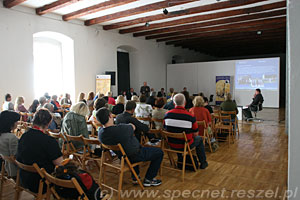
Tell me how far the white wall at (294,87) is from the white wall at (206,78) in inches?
473

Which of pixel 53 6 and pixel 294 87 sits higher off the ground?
pixel 53 6

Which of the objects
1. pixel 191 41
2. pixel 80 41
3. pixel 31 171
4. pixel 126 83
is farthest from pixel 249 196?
pixel 191 41

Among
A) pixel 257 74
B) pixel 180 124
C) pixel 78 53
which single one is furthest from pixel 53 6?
pixel 257 74

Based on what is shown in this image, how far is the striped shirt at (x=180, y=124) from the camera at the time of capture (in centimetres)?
347

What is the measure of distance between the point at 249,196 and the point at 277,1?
6.73 m

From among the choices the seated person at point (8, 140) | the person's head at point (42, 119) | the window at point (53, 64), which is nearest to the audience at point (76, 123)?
the seated person at point (8, 140)

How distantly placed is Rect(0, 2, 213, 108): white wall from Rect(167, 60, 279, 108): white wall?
801mm

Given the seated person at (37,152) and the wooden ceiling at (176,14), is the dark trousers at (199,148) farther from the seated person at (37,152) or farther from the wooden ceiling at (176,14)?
the wooden ceiling at (176,14)

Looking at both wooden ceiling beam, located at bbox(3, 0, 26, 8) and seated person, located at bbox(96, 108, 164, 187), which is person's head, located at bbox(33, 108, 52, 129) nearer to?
seated person, located at bbox(96, 108, 164, 187)

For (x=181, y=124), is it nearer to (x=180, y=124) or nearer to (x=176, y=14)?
(x=180, y=124)

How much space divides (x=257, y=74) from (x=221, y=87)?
211 centimetres

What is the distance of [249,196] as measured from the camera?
2912 mm

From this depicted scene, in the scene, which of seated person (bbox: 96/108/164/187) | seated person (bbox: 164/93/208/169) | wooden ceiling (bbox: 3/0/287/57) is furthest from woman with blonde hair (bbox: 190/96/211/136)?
wooden ceiling (bbox: 3/0/287/57)

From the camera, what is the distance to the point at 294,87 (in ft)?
5.74
